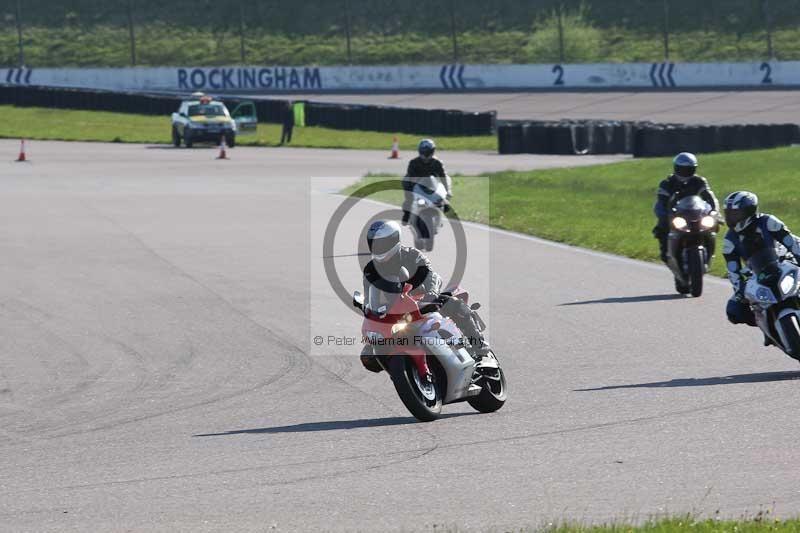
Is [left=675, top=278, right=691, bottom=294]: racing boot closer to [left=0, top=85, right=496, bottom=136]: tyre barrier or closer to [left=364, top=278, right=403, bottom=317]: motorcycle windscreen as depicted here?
[left=364, top=278, right=403, bottom=317]: motorcycle windscreen

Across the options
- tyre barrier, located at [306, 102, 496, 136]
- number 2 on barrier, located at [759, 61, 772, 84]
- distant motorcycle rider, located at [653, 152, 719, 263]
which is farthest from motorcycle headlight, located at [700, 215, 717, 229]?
number 2 on barrier, located at [759, 61, 772, 84]

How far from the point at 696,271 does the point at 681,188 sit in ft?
3.81

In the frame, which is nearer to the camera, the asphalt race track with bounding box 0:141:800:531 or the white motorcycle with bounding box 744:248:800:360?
the asphalt race track with bounding box 0:141:800:531

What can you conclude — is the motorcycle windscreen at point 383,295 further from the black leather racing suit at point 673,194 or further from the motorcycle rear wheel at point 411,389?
the black leather racing suit at point 673,194

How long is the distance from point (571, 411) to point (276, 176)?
27388 millimetres

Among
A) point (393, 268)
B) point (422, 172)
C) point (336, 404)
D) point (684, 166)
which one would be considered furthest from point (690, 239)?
point (393, 268)

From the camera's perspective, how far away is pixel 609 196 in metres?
31.2

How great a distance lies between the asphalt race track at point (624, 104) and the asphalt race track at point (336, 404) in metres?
30.7

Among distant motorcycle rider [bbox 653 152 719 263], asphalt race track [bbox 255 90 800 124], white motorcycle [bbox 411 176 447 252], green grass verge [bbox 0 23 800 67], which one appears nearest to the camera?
distant motorcycle rider [bbox 653 152 719 263]

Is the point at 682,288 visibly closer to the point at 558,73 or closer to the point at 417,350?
the point at 417,350

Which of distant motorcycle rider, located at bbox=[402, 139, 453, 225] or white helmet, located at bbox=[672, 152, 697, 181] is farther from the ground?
white helmet, located at bbox=[672, 152, 697, 181]

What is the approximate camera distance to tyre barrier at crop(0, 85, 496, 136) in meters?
50.9

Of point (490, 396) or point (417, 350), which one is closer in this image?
point (417, 350)

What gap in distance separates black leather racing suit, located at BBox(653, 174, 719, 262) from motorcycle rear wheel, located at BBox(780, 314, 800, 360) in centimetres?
573
